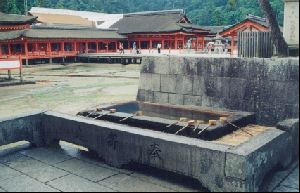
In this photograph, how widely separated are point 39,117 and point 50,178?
Result: 78.1 inches

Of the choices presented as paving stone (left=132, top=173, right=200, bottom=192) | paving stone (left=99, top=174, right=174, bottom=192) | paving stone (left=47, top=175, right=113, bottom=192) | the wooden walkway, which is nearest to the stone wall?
paving stone (left=132, top=173, right=200, bottom=192)

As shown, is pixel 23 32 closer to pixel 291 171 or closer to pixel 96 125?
pixel 96 125

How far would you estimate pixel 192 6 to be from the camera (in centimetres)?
11162

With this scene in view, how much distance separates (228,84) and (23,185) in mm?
4084

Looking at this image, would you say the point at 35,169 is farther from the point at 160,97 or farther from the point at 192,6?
the point at 192,6

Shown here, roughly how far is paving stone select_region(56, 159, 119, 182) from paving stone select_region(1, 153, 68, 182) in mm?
180

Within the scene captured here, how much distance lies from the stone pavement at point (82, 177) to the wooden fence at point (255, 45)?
2.18 m

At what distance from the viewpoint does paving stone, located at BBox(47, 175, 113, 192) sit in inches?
191

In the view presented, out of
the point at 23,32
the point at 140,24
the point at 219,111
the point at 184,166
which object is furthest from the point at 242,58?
the point at 140,24

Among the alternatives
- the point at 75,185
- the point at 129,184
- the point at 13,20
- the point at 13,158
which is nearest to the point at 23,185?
the point at 75,185

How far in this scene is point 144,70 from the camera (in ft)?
25.8

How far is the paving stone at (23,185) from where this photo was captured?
4922 millimetres

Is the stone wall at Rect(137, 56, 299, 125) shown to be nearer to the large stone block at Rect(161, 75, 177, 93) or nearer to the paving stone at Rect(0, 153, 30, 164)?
the large stone block at Rect(161, 75, 177, 93)

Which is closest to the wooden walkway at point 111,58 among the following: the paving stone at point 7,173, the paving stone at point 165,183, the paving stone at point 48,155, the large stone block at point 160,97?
the large stone block at point 160,97
